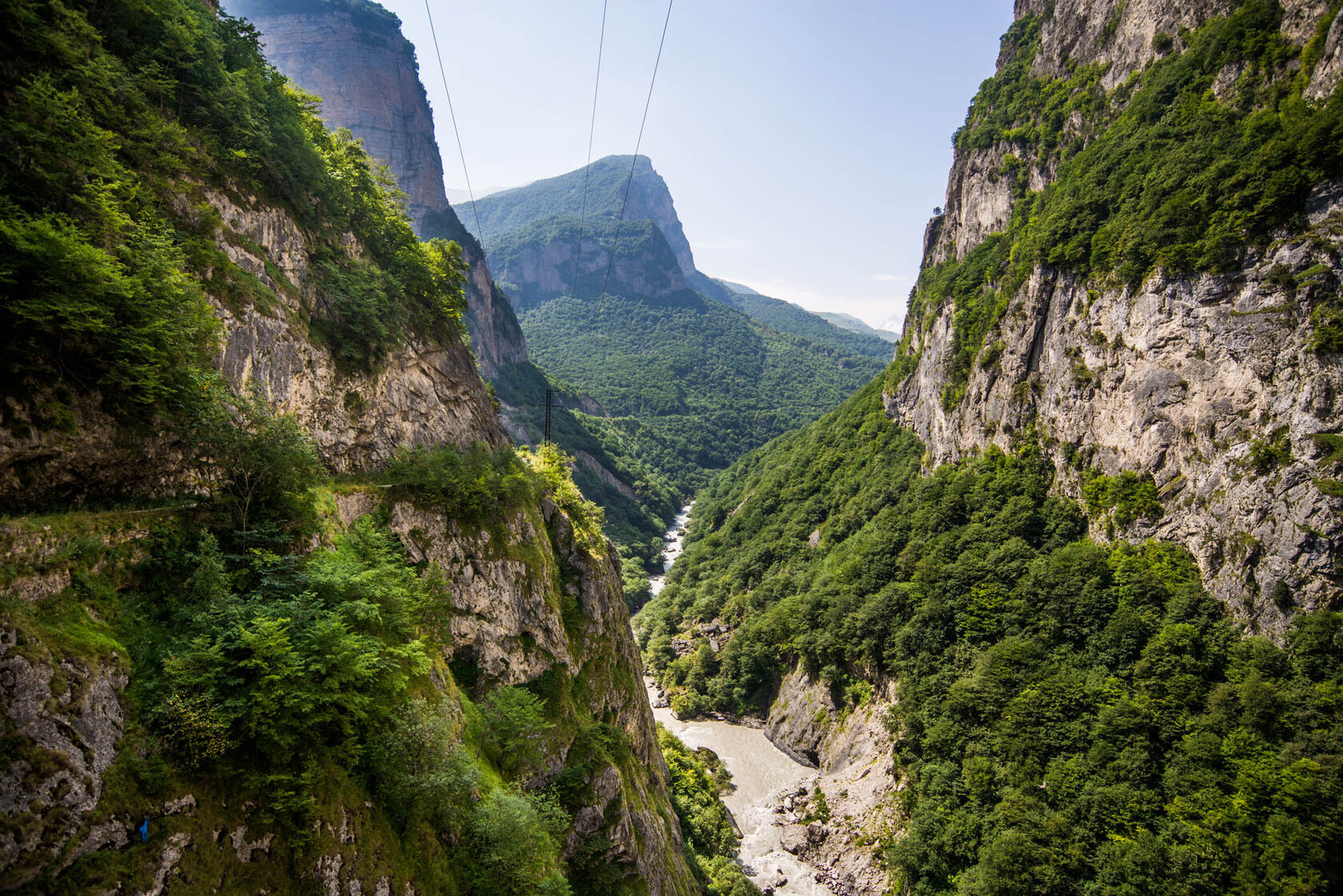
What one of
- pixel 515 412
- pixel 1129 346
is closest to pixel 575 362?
pixel 515 412

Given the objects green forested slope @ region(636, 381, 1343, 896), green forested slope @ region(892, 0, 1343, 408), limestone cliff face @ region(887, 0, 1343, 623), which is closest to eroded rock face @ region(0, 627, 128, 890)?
green forested slope @ region(636, 381, 1343, 896)

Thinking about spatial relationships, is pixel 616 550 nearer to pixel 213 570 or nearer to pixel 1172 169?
pixel 213 570

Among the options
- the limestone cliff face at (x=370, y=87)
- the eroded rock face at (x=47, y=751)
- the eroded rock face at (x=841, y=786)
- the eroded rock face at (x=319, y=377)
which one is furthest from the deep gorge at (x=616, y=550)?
the limestone cliff face at (x=370, y=87)

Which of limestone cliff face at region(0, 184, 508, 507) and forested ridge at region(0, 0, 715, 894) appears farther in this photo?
limestone cliff face at region(0, 184, 508, 507)

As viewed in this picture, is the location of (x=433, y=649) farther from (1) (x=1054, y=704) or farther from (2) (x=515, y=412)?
(2) (x=515, y=412)

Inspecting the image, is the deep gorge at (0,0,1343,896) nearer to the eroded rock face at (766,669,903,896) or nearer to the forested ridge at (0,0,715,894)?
the forested ridge at (0,0,715,894)

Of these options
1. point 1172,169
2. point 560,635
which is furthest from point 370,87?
point 560,635
